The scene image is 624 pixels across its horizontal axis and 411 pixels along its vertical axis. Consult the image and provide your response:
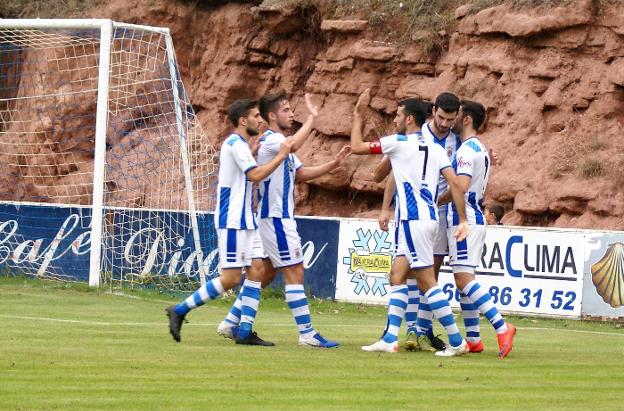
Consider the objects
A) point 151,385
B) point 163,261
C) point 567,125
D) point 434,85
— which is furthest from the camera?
point 434,85

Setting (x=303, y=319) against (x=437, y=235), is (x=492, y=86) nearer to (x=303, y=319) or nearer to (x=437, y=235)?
(x=437, y=235)

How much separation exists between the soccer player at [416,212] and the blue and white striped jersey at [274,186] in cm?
91

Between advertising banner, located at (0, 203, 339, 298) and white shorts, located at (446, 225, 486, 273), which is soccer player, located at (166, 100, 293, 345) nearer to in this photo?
white shorts, located at (446, 225, 486, 273)

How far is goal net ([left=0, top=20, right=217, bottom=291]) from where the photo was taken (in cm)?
2125

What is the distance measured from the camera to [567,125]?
79.4ft

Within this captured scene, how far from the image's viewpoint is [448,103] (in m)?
12.9

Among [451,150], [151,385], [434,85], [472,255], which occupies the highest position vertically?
[434,85]

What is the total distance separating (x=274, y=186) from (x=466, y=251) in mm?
2019

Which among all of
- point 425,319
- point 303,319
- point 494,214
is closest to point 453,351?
point 425,319

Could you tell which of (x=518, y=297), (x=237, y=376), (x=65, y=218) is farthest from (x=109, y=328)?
(x=65, y=218)

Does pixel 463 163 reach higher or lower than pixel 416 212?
higher

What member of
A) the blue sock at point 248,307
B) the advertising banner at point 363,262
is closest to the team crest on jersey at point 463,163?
the blue sock at point 248,307

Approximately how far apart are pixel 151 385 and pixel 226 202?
3.46m

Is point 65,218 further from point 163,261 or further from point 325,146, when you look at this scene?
point 325,146
